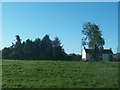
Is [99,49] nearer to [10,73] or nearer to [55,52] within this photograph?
[55,52]

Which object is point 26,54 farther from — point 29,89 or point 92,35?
point 29,89

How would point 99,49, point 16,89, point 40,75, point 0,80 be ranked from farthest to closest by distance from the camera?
point 99,49
point 40,75
point 0,80
point 16,89

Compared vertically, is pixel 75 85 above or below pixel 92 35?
below

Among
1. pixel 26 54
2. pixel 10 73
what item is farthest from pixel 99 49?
pixel 10 73

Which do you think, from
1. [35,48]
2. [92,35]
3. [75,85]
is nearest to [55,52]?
[35,48]

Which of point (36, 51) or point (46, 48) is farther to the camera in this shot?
point (46, 48)

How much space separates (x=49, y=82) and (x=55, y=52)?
30554 mm

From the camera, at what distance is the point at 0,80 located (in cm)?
1420

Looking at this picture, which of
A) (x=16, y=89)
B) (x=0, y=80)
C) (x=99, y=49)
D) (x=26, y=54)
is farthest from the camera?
(x=99, y=49)

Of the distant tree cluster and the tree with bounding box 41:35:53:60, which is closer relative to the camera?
the tree with bounding box 41:35:53:60

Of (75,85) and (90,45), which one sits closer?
(75,85)

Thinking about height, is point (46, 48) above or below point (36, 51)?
above

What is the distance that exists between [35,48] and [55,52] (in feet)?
10.3

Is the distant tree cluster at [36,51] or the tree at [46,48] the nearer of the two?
the tree at [46,48]
